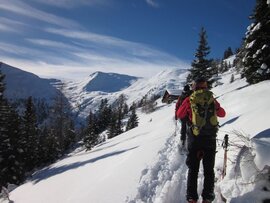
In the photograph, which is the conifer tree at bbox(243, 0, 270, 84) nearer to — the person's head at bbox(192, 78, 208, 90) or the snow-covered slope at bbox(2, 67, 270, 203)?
the snow-covered slope at bbox(2, 67, 270, 203)

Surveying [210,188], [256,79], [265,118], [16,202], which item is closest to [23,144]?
[16,202]

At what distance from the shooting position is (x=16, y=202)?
1535 centimetres

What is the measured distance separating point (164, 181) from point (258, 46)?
20677mm

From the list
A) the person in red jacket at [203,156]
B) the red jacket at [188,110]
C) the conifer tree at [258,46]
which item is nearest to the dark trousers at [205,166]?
the person in red jacket at [203,156]

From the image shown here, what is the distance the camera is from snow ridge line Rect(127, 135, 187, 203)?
8.47 metres

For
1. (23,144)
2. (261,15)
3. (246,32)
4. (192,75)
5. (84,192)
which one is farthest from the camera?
(192,75)

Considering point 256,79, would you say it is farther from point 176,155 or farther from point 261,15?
point 176,155

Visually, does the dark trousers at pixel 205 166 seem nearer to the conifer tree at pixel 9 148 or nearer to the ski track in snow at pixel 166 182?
the ski track in snow at pixel 166 182

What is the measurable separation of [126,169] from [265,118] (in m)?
5.37

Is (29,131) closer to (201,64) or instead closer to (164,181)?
(201,64)

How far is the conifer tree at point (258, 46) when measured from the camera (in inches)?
1025

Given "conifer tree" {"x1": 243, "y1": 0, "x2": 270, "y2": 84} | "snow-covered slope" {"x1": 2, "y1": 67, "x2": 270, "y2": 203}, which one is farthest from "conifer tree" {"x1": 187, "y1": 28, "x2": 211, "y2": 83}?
"snow-covered slope" {"x1": 2, "y1": 67, "x2": 270, "y2": 203}

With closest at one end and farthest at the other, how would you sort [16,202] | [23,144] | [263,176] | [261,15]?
[263,176] < [16,202] < [261,15] < [23,144]

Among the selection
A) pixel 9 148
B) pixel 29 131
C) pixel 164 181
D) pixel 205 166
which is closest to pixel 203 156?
pixel 205 166
